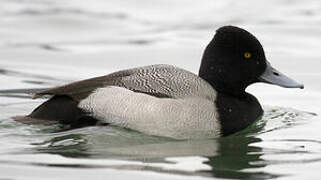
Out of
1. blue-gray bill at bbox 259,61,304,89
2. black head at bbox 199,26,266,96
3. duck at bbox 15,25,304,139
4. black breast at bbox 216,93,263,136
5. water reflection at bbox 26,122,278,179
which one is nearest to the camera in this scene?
water reflection at bbox 26,122,278,179

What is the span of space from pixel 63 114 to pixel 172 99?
954 millimetres

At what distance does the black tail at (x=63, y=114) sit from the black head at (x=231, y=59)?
1.24 meters

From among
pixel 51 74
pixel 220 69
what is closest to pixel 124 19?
pixel 51 74

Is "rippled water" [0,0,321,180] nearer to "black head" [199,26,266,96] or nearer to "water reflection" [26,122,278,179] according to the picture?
"water reflection" [26,122,278,179]

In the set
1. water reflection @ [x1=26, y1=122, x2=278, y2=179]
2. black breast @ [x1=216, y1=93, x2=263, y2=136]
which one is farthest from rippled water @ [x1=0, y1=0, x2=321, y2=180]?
black breast @ [x1=216, y1=93, x2=263, y2=136]

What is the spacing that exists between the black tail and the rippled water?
0.28 ft

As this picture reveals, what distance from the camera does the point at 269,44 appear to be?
44.3 ft

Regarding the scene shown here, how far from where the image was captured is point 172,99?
7.96 m

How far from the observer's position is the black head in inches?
329

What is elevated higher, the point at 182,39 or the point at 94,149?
the point at 182,39

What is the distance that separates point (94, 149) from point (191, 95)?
1022mm

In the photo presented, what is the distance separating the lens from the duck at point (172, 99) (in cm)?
790

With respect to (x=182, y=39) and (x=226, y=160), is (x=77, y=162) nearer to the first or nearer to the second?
(x=226, y=160)

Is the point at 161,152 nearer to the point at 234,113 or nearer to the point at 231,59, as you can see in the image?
the point at 234,113
